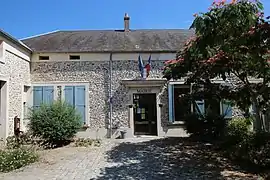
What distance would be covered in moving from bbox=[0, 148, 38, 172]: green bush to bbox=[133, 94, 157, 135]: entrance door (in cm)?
659

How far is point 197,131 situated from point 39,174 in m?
7.25

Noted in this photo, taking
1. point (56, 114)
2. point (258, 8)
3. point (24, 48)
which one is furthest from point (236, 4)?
point (24, 48)

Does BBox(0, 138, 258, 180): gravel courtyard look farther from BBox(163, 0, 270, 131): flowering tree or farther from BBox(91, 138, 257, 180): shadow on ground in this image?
BBox(163, 0, 270, 131): flowering tree

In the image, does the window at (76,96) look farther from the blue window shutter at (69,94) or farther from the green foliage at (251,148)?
the green foliage at (251,148)

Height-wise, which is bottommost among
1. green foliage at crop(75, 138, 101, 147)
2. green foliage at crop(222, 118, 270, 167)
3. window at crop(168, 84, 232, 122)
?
green foliage at crop(75, 138, 101, 147)

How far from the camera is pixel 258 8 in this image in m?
5.31

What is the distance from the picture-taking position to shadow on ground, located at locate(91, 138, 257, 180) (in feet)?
21.9

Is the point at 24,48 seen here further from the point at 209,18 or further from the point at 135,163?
the point at 209,18

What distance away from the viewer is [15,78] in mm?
12344

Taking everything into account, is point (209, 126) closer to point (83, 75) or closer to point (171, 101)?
point (171, 101)

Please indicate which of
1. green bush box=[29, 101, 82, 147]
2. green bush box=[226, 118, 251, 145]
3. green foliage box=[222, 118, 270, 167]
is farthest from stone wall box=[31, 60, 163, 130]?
green foliage box=[222, 118, 270, 167]

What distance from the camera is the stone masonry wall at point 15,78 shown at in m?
11.6

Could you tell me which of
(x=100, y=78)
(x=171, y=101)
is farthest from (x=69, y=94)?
(x=171, y=101)

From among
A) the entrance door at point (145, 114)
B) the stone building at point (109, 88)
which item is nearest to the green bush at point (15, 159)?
the stone building at point (109, 88)
